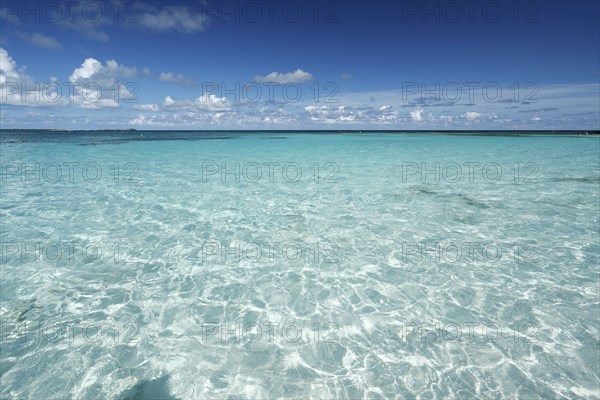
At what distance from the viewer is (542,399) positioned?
13.8 feet

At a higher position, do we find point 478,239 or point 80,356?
point 478,239

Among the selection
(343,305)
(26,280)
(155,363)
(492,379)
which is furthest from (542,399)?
(26,280)

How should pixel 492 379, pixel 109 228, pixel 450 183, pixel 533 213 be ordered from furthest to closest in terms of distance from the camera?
pixel 450 183
pixel 533 213
pixel 109 228
pixel 492 379

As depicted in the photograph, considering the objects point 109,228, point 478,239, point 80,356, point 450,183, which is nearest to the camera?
point 80,356

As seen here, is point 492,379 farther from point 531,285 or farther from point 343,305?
point 531,285

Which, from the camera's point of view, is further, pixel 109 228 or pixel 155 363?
pixel 109 228

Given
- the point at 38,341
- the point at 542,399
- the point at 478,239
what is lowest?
the point at 542,399

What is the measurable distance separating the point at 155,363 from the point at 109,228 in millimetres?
7238

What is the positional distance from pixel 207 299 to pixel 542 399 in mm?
5839

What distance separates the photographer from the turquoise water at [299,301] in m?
4.55

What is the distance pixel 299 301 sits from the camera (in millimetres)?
6562

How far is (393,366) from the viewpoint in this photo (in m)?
4.80

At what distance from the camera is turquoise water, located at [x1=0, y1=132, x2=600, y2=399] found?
455cm

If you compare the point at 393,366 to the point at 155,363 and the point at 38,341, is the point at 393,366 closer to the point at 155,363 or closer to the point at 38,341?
the point at 155,363
